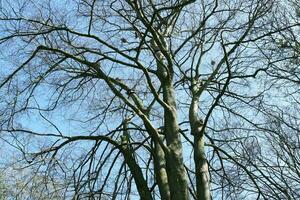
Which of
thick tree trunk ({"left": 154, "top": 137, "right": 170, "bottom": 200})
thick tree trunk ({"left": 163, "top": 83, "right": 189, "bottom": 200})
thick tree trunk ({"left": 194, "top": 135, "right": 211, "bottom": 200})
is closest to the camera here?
thick tree trunk ({"left": 163, "top": 83, "right": 189, "bottom": 200})

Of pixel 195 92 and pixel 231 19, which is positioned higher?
pixel 231 19

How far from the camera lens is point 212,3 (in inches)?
340

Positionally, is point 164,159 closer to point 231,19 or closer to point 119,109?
point 119,109

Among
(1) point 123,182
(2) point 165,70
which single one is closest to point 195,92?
(2) point 165,70

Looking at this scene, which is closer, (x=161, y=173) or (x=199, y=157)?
(x=199, y=157)

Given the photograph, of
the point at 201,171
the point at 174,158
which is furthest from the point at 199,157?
the point at 174,158

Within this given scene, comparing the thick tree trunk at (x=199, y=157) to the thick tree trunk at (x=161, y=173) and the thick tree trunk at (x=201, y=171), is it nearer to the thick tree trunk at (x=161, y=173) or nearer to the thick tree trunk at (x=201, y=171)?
the thick tree trunk at (x=201, y=171)

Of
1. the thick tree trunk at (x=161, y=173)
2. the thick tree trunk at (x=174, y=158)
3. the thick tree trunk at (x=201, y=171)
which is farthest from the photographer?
the thick tree trunk at (x=161, y=173)

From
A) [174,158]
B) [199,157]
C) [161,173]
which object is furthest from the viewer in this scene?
[161,173]

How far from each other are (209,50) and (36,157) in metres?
3.64

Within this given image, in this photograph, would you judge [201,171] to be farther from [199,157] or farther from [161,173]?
[161,173]

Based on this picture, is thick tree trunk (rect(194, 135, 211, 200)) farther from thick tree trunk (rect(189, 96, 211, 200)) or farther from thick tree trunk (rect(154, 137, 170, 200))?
thick tree trunk (rect(154, 137, 170, 200))

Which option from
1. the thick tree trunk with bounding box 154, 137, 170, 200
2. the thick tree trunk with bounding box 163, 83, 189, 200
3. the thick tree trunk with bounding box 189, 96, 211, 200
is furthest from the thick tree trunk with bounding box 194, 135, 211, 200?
the thick tree trunk with bounding box 154, 137, 170, 200

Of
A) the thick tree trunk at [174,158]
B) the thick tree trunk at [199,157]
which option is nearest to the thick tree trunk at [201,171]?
the thick tree trunk at [199,157]
